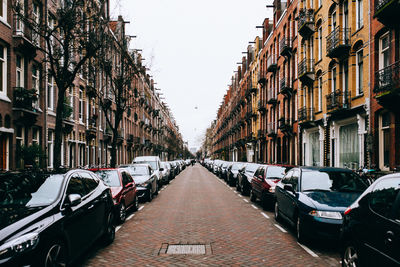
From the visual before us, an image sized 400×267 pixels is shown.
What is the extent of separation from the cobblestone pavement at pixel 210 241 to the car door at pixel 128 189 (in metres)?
0.53

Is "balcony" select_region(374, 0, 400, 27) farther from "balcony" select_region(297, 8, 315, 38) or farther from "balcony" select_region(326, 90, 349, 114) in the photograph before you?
"balcony" select_region(297, 8, 315, 38)

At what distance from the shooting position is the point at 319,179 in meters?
9.06

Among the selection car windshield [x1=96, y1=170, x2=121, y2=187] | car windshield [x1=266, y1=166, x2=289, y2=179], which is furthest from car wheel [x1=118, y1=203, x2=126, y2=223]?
car windshield [x1=266, y1=166, x2=289, y2=179]

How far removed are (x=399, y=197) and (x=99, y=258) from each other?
5089 mm

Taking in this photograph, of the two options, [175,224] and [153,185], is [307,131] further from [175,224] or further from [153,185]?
[175,224]

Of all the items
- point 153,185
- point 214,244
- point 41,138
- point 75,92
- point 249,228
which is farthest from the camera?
point 75,92

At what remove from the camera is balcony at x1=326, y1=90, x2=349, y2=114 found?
19375mm

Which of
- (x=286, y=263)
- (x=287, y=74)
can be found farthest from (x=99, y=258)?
(x=287, y=74)

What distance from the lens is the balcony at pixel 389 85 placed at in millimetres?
13742

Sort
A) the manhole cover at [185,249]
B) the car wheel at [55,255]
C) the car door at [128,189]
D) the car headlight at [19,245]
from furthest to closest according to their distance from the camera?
the car door at [128,189], the manhole cover at [185,249], the car wheel at [55,255], the car headlight at [19,245]

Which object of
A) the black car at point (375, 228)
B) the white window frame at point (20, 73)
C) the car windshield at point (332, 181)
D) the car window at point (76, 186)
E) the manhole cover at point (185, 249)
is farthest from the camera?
the white window frame at point (20, 73)

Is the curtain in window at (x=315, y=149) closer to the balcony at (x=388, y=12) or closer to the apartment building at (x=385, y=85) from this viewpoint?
the apartment building at (x=385, y=85)

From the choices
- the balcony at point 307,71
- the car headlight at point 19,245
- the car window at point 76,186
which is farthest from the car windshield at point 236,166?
the car headlight at point 19,245

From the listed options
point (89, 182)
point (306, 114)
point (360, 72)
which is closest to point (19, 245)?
point (89, 182)
